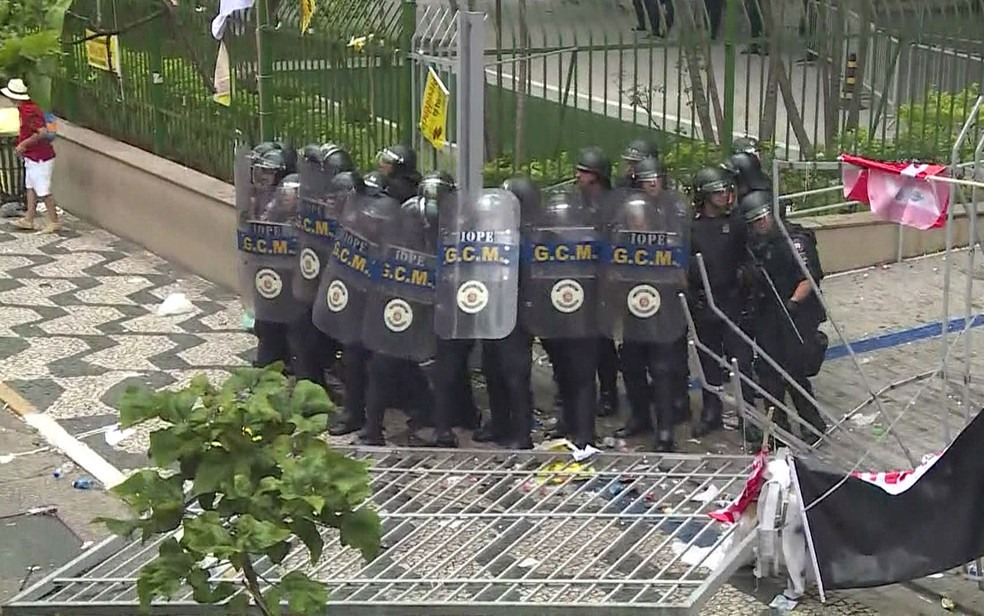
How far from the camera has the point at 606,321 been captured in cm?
726

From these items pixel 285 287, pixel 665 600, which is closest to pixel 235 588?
pixel 665 600

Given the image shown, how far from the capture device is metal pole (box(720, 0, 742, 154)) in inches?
376

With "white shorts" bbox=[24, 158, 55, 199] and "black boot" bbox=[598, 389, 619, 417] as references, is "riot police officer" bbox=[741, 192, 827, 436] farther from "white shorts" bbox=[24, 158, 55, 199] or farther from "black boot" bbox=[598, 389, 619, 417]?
"white shorts" bbox=[24, 158, 55, 199]

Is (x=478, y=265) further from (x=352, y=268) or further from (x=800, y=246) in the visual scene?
(x=800, y=246)

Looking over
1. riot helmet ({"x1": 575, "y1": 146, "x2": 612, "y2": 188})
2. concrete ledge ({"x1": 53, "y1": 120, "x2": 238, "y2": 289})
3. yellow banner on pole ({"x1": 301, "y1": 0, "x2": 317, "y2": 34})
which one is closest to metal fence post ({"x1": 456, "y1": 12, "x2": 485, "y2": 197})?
riot helmet ({"x1": 575, "y1": 146, "x2": 612, "y2": 188})

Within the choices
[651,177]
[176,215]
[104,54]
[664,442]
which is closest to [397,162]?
[651,177]

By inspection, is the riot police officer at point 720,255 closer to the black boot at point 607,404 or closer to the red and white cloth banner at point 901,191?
the black boot at point 607,404

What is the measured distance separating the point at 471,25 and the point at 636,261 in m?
1.46

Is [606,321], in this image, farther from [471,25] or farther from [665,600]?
[665,600]

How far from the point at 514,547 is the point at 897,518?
1.66 meters

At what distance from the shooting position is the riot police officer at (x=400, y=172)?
294 inches

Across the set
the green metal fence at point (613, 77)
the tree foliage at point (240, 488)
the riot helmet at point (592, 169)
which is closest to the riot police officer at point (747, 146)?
the green metal fence at point (613, 77)

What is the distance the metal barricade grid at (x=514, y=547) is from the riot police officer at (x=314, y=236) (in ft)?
3.58

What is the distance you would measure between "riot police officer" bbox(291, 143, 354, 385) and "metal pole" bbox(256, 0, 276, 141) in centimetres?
218
